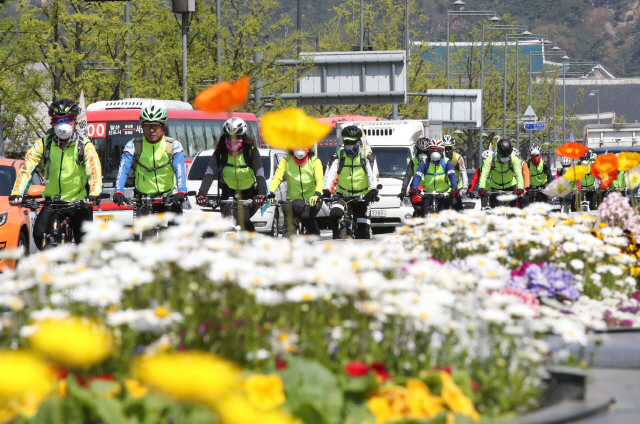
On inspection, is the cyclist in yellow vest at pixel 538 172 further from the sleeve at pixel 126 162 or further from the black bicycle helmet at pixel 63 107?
the black bicycle helmet at pixel 63 107

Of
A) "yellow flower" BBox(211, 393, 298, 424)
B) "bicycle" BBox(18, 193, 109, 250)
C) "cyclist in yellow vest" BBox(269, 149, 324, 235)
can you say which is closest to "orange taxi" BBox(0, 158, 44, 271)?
"bicycle" BBox(18, 193, 109, 250)

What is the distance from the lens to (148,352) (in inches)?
128

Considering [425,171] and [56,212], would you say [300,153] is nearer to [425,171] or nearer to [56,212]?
[425,171]

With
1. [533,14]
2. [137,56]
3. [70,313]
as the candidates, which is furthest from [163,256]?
[533,14]

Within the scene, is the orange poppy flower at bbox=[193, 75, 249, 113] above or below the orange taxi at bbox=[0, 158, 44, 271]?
above

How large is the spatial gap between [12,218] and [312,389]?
9519 mm

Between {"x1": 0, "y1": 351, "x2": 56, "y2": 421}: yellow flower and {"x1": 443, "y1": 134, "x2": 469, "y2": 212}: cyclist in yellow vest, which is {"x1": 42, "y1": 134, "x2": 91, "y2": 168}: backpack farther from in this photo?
{"x1": 0, "y1": 351, "x2": 56, "y2": 421}: yellow flower

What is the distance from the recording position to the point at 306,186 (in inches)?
533

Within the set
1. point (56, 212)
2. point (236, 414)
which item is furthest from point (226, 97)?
point (56, 212)

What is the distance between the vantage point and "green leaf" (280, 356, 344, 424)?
2.97 metres

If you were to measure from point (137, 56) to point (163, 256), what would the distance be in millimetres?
29785

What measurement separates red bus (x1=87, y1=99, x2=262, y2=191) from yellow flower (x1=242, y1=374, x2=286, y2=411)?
18.2 metres

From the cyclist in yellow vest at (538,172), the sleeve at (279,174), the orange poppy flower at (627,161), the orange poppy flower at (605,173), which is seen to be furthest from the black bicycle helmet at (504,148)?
the orange poppy flower at (627,161)

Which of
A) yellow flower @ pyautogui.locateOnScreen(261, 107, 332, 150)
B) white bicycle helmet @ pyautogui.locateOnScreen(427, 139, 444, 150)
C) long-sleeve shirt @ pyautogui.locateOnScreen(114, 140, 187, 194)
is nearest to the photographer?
yellow flower @ pyautogui.locateOnScreen(261, 107, 332, 150)
